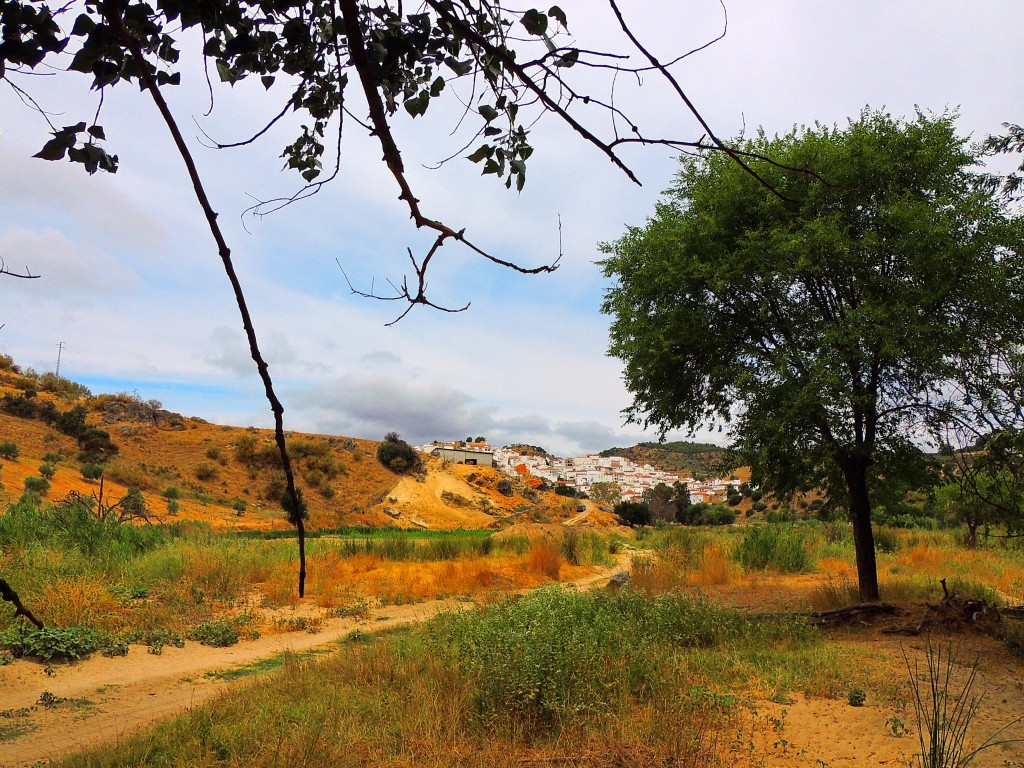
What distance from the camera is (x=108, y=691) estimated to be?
706 centimetres

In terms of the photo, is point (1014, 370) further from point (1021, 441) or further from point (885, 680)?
point (885, 680)

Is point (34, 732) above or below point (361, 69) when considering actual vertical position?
below

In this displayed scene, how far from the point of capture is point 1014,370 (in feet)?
23.7

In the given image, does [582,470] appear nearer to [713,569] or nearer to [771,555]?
[771,555]

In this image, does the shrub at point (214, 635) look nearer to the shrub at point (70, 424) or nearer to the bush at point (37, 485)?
the bush at point (37, 485)

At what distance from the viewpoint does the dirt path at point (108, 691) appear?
5.52 m

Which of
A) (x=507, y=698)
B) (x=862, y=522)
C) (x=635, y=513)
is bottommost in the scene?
(x=635, y=513)

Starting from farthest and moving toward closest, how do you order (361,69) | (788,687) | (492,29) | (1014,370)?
(1014,370) < (788,687) < (492,29) < (361,69)

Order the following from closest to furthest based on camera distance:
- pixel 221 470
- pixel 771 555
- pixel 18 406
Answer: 1. pixel 771 555
2. pixel 18 406
3. pixel 221 470

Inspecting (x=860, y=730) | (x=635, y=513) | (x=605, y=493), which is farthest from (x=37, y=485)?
(x=605, y=493)

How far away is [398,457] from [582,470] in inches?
3225

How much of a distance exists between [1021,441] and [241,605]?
1179cm

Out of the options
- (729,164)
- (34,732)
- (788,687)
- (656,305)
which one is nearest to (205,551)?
(34,732)

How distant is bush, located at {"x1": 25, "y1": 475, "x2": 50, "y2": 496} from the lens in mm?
27422
